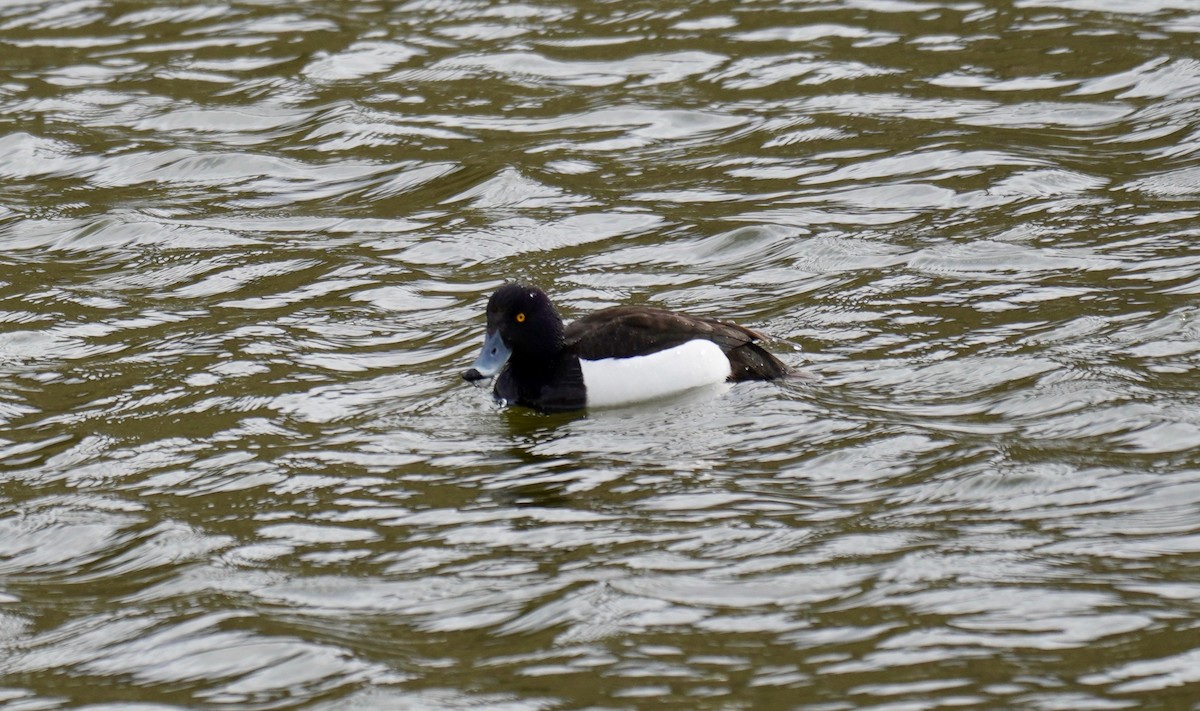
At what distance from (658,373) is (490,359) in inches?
33.5

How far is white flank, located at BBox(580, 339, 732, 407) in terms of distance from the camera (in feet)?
29.8

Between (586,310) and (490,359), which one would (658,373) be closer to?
(490,359)

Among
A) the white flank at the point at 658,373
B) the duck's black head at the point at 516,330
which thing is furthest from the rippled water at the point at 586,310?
the duck's black head at the point at 516,330

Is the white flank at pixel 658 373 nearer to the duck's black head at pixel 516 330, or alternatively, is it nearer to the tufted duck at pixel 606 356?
the tufted duck at pixel 606 356

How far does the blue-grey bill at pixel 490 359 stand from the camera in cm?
918

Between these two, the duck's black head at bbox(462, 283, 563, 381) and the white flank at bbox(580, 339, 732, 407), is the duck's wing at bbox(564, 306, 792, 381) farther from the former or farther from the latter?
the duck's black head at bbox(462, 283, 563, 381)

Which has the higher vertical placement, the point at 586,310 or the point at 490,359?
the point at 490,359

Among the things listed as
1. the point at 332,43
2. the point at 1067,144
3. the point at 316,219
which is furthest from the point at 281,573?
the point at 332,43

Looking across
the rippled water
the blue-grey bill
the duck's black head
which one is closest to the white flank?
the rippled water

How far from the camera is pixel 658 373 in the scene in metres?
9.09

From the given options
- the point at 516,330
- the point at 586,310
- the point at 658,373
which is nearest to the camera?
the point at 658,373

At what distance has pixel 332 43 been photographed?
15.8 meters

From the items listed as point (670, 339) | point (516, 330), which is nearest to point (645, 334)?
point (670, 339)

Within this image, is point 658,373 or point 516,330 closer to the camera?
point 658,373
